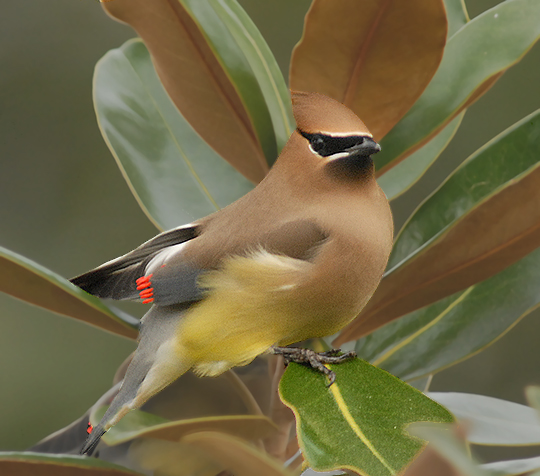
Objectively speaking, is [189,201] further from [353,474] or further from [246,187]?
[353,474]

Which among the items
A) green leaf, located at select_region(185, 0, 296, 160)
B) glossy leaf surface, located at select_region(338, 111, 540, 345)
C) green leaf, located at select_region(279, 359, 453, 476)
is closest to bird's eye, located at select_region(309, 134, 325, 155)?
green leaf, located at select_region(185, 0, 296, 160)

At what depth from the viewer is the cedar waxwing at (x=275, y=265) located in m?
1.02

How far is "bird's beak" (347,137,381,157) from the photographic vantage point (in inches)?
39.7

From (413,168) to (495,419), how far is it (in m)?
0.48

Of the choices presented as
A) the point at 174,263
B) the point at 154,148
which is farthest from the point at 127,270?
the point at 154,148

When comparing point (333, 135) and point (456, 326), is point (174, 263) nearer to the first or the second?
point (333, 135)

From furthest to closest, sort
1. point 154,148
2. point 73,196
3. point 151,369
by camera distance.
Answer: point 73,196
point 154,148
point 151,369

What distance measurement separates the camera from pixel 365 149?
101cm

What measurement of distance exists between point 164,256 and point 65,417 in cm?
158

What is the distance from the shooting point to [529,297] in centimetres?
121

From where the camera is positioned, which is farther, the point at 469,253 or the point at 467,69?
the point at 467,69

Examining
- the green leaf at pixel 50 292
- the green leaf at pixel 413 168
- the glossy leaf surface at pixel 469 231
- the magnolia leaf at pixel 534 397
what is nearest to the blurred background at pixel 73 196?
the green leaf at pixel 413 168

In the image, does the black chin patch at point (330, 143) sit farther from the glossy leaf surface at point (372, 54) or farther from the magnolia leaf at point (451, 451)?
the magnolia leaf at point (451, 451)

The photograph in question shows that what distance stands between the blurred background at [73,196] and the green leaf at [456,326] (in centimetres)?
122
